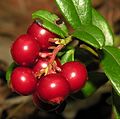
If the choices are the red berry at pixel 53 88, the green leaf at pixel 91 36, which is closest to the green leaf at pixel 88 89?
the green leaf at pixel 91 36

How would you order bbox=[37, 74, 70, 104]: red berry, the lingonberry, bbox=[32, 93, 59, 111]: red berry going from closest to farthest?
bbox=[37, 74, 70, 104]: red berry → the lingonberry → bbox=[32, 93, 59, 111]: red berry

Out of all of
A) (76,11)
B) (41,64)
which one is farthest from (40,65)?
(76,11)

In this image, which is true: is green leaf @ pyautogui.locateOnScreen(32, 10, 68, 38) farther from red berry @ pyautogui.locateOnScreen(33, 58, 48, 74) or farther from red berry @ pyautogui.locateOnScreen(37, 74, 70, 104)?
red berry @ pyautogui.locateOnScreen(37, 74, 70, 104)

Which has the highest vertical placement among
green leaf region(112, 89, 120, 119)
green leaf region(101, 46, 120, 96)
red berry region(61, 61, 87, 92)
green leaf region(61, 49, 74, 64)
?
red berry region(61, 61, 87, 92)

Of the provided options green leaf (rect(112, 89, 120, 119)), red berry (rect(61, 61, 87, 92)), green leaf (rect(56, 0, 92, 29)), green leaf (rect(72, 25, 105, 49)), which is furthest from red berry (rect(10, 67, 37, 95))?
green leaf (rect(112, 89, 120, 119))

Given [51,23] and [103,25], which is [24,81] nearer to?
[51,23]

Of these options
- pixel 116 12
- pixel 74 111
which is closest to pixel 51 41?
pixel 74 111

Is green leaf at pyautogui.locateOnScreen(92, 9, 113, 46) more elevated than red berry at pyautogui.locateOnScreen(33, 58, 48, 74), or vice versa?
red berry at pyautogui.locateOnScreen(33, 58, 48, 74)
